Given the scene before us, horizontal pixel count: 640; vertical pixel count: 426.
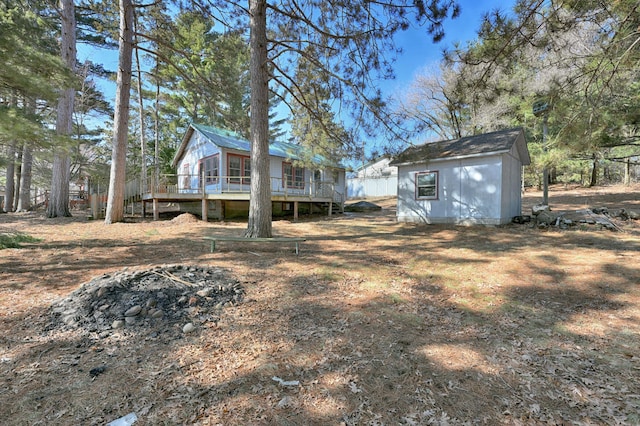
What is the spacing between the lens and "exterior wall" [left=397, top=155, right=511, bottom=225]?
10.1 metres

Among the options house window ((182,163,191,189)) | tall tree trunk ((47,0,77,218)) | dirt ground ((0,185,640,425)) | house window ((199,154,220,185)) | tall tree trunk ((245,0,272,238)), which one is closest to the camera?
dirt ground ((0,185,640,425))

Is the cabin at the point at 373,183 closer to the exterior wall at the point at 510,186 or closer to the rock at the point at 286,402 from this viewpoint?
the exterior wall at the point at 510,186

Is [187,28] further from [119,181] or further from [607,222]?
[607,222]

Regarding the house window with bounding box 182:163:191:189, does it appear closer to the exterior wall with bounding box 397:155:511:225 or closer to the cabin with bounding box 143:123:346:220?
the cabin with bounding box 143:123:346:220

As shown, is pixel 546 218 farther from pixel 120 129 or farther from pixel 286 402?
pixel 120 129

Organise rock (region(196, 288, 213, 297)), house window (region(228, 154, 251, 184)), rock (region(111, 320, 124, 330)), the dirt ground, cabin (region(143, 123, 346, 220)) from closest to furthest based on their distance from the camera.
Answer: the dirt ground, rock (region(111, 320, 124, 330)), rock (region(196, 288, 213, 297)), cabin (region(143, 123, 346, 220)), house window (region(228, 154, 251, 184))

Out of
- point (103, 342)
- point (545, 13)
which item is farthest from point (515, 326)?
point (545, 13)

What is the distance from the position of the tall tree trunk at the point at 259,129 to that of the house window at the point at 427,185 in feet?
Answer: 23.2

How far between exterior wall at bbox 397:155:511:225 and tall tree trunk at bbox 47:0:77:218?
1358 cm

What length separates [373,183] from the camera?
30266mm

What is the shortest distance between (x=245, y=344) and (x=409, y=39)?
7433mm

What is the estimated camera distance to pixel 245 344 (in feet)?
9.34

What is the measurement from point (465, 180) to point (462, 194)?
52 cm

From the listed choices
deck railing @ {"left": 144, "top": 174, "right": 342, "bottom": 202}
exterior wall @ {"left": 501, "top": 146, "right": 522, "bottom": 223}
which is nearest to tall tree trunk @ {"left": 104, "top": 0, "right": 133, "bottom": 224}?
deck railing @ {"left": 144, "top": 174, "right": 342, "bottom": 202}
